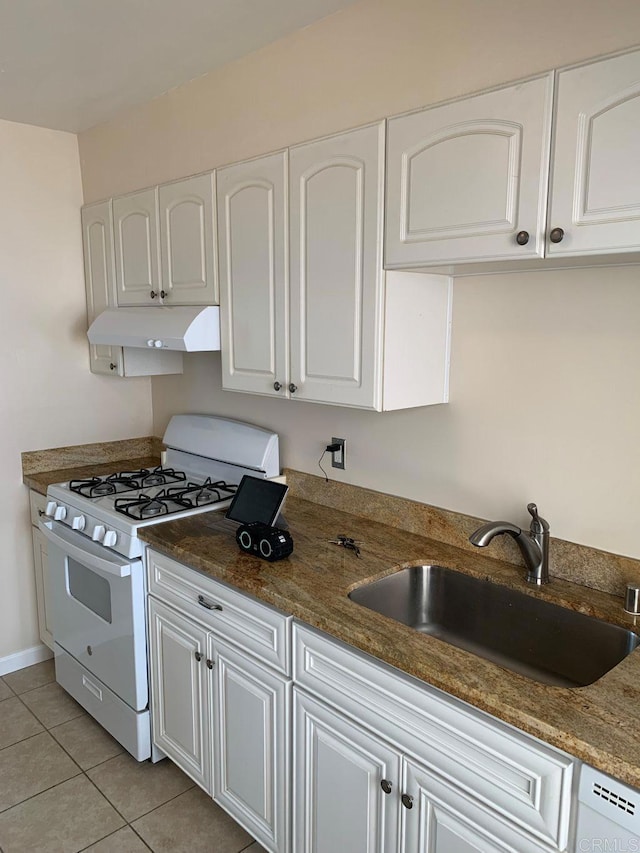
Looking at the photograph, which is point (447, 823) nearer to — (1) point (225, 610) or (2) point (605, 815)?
(2) point (605, 815)

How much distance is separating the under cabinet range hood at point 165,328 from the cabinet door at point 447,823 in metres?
1.54

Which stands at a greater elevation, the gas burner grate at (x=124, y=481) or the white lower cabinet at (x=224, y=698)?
the gas burner grate at (x=124, y=481)

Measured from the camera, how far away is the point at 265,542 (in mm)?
1961

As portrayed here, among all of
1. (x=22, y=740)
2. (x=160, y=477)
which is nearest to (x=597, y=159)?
(x=160, y=477)

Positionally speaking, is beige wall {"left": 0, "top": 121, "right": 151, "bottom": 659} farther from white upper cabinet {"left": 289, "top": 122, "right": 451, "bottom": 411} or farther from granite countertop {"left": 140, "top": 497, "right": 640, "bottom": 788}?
white upper cabinet {"left": 289, "top": 122, "right": 451, "bottom": 411}

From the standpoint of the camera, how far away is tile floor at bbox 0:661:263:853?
211 centimetres

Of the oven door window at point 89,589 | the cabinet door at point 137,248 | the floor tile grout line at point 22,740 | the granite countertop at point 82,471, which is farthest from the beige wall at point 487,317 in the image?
the floor tile grout line at point 22,740

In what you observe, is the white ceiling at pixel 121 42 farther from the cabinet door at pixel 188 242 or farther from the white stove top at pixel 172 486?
the white stove top at pixel 172 486

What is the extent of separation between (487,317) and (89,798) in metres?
2.22

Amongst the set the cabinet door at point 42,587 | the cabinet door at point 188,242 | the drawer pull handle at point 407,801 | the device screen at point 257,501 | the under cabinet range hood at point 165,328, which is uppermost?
the cabinet door at point 188,242

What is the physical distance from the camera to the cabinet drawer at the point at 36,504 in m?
2.96

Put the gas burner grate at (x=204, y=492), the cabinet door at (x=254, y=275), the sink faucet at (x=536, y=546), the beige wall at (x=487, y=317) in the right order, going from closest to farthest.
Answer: the beige wall at (x=487, y=317) < the sink faucet at (x=536, y=546) < the cabinet door at (x=254, y=275) < the gas burner grate at (x=204, y=492)

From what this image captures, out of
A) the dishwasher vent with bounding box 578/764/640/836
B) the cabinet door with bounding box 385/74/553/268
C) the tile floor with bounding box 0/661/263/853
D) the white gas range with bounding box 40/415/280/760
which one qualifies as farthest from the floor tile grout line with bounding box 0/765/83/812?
the cabinet door with bounding box 385/74/553/268

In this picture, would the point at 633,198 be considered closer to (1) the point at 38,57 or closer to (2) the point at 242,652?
(2) the point at 242,652
